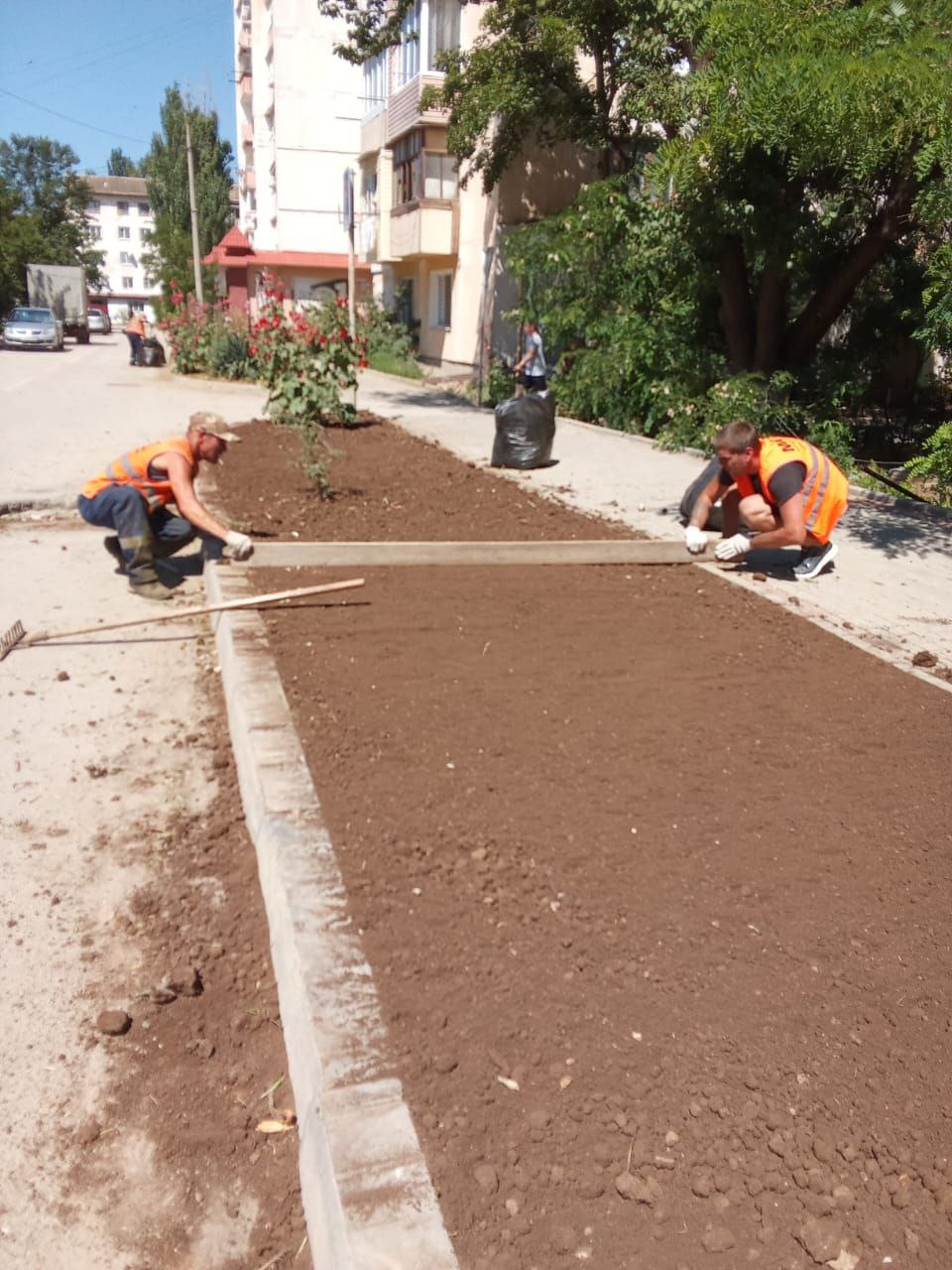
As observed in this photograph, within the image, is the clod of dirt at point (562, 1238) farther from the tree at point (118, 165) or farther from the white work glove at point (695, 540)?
the tree at point (118, 165)

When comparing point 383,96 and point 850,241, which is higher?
point 383,96

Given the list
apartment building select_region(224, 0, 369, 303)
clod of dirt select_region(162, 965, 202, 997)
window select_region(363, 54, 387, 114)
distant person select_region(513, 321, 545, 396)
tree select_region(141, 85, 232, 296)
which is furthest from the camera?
tree select_region(141, 85, 232, 296)

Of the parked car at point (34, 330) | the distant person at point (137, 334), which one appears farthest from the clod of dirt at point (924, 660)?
the parked car at point (34, 330)

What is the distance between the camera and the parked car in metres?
35.4

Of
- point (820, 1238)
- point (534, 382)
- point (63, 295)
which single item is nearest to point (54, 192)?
point (63, 295)

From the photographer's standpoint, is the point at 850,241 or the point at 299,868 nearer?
the point at 299,868

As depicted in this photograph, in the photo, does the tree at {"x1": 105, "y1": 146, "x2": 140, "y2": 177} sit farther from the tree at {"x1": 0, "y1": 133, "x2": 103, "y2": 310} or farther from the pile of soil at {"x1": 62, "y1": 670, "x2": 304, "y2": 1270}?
the pile of soil at {"x1": 62, "y1": 670, "x2": 304, "y2": 1270}

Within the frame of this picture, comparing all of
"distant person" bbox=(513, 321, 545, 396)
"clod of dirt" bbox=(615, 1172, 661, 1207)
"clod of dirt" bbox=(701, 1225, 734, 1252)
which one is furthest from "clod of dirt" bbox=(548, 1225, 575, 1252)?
"distant person" bbox=(513, 321, 545, 396)

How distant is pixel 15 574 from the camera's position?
6707 millimetres

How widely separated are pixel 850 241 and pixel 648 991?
12181 millimetres

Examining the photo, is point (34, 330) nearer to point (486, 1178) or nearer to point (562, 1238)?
point (486, 1178)

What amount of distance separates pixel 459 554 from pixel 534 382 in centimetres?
899

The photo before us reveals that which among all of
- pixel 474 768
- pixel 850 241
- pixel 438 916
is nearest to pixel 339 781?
pixel 474 768

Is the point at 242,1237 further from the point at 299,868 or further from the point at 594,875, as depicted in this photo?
the point at 594,875
